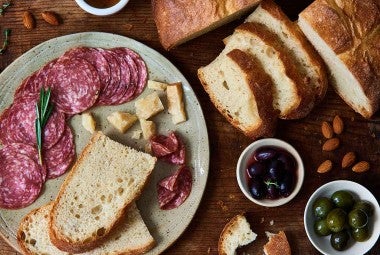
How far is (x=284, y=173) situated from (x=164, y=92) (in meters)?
0.63

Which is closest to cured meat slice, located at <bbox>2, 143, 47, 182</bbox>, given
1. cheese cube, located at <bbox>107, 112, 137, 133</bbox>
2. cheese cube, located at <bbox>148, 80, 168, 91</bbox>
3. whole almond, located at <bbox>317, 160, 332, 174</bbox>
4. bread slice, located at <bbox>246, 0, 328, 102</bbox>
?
cheese cube, located at <bbox>107, 112, 137, 133</bbox>

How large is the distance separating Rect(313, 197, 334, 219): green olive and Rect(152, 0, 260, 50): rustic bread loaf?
0.89 m

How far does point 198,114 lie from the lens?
9.84 feet

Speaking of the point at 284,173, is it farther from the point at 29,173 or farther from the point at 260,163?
the point at 29,173

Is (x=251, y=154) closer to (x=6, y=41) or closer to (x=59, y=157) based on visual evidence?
(x=59, y=157)

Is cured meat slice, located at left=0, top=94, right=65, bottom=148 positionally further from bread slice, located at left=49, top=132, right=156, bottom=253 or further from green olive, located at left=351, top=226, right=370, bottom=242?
green olive, located at left=351, top=226, right=370, bottom=242

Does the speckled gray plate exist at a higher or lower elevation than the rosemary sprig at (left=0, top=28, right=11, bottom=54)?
lower

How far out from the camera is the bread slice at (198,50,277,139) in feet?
9.25

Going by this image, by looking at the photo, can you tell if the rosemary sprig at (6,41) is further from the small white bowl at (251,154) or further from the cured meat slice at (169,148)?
the small white bowl at (251,154)

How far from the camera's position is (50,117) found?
2.92m

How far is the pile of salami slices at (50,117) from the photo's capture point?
2.91 metres

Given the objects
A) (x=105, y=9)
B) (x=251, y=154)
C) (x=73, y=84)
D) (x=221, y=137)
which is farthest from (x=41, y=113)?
(x=251, y=154)

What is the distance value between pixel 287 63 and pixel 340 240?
80 cm

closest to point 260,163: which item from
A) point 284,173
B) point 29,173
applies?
point 284,173
